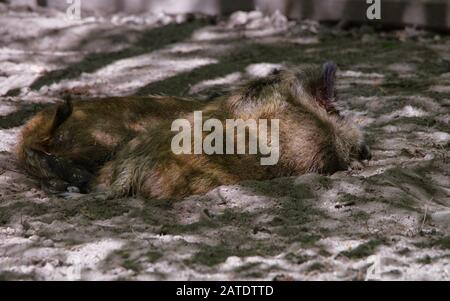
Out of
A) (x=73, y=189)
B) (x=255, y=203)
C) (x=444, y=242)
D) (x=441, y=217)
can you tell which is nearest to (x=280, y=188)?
(x=255, y=203)

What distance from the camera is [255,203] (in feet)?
11.8

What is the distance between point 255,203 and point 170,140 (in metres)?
0.56

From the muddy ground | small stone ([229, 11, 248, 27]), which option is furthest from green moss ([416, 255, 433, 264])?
small stone ([229, 11, 248, 27])

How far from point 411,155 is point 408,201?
744 mm

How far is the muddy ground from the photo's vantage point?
298 centimetres

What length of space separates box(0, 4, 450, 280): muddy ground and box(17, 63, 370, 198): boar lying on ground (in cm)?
11

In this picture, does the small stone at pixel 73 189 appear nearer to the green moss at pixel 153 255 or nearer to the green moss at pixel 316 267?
the green moss at pixel 153 255

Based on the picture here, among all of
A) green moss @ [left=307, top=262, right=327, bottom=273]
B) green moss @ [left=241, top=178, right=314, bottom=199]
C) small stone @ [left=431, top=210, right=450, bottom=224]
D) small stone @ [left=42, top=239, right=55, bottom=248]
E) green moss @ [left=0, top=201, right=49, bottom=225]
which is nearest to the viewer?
green moss @ [left=307, top=262, right=327, bottom=273]

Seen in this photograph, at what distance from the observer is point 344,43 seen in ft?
21.9

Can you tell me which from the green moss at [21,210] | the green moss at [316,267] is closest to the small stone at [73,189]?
the green moss at [21,210]

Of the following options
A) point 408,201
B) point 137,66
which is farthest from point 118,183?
point 137,66

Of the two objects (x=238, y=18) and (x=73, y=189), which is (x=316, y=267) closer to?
(x=73, y=189)

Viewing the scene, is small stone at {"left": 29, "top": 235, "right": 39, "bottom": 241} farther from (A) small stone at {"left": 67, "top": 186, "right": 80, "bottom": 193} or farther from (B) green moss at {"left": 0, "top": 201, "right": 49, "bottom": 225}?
(A) small stone at {"left": 67, "top": 186, "right": 80, "bottom": 193}

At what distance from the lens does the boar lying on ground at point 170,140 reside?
12.6ft
